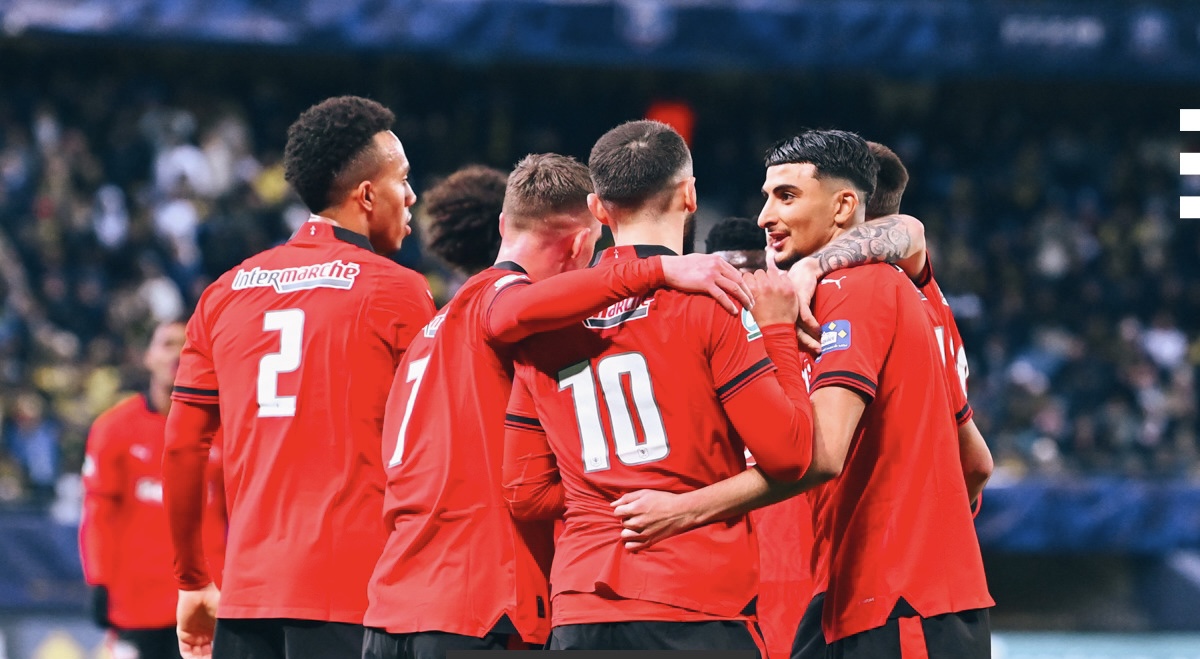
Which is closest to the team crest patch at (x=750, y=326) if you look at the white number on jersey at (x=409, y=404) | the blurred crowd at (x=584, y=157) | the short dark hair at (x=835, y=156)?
the short dark hair at (x=835, y=156)

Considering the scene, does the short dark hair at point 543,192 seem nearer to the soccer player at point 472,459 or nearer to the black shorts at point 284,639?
the soccer player at point 472,459

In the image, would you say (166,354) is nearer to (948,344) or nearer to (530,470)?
(530,470)

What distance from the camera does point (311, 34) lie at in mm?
17922

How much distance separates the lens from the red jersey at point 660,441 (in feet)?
11.2

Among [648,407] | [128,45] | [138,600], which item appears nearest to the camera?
[648,407]

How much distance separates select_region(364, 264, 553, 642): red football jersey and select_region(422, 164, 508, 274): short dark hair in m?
0.91

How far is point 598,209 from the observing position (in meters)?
3.74

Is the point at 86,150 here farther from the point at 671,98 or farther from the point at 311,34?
the point at 671,98

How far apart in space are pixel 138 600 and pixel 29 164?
1187 cm

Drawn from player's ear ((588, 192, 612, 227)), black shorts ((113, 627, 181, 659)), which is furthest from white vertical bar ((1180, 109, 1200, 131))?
player's ear ((588, 192, 612, 227))

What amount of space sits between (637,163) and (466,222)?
4.50ft

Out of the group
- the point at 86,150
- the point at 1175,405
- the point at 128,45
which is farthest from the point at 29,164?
the point at 1175,405

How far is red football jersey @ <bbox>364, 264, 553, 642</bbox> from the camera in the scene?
378cm

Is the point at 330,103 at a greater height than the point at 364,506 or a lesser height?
greater
